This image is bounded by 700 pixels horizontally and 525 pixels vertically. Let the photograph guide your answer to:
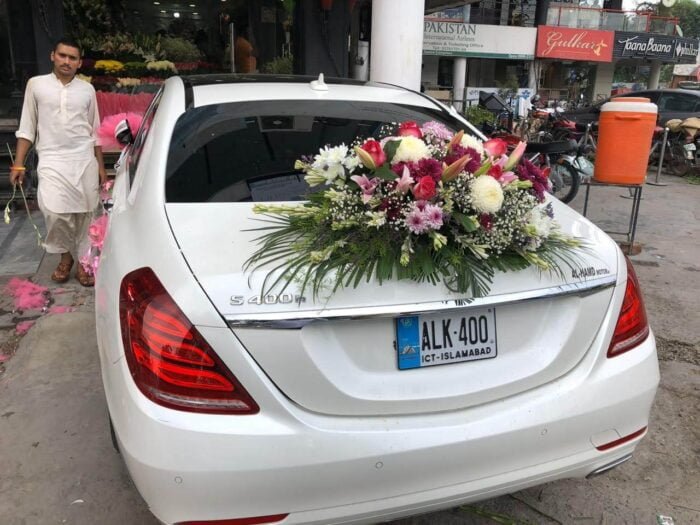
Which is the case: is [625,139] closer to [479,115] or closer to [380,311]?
[380,311]

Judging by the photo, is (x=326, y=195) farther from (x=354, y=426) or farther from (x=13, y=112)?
(x=13, y=112)

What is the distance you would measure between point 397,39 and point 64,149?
3.25 metres

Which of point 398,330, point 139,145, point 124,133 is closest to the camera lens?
point 398,330

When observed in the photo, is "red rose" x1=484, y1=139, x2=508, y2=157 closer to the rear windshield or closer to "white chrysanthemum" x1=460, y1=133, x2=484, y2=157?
"white chrysanthemum" x1=460, y1=133, x2=484, y2=157

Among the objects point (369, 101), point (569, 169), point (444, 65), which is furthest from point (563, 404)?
point (444, 65)

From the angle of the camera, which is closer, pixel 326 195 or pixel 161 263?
pixel 161 263

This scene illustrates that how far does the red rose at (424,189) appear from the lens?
1.73 metres

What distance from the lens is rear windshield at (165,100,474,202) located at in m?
2.21

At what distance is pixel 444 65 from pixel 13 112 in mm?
23735

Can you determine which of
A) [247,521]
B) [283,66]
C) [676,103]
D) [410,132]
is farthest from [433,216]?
[676,103]

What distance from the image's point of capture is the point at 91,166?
14.8 ft

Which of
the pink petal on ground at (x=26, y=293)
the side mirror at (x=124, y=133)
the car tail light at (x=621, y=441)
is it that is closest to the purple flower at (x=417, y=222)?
the car tail light at (x=621, y=441)

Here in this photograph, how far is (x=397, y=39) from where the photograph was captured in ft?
19.2

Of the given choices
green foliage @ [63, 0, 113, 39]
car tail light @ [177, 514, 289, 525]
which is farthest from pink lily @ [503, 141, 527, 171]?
green foliage @ [63, 0, 113, 39]
